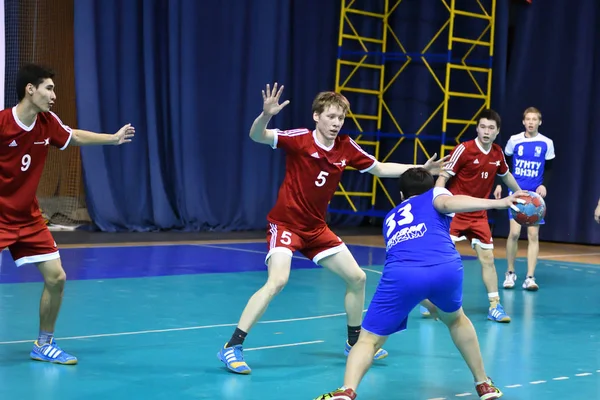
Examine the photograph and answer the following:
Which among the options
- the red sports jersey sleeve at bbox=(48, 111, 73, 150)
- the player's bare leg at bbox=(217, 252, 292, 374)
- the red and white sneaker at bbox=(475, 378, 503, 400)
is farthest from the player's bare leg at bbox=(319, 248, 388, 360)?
the red sports jersey sleeve at bbox=(48, 111, 73, 150)

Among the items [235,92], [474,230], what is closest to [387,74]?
[235,92]

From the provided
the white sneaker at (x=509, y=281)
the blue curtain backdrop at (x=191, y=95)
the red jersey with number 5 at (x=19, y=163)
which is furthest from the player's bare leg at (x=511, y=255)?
the blue curtain backdrop at (x=191, y=95)

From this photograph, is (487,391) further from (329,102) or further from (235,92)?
(235,92)

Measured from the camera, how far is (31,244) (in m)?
5.43

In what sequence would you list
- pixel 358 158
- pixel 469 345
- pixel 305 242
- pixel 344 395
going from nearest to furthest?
pixel 344 395 < pixel 469 345 < pixel 305 242 < pixel 358 158

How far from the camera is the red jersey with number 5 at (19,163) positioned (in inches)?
209

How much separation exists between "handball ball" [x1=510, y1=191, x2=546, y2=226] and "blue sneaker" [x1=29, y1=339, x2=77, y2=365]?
2.74 m

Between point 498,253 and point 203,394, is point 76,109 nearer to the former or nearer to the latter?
point 498,253

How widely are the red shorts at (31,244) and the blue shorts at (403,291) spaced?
6.90 feet

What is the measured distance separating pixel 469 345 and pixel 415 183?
0.89 metres

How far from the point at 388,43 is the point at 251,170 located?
10.9 feet

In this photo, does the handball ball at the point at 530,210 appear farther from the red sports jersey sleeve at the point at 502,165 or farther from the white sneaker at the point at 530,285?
the white sneaker at the point at 530,285

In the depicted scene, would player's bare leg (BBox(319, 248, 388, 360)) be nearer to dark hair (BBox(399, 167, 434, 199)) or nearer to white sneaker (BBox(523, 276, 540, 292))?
dark hair (BBox(399, 167, 434, 199))

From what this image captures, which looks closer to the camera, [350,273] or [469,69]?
[350,273]
